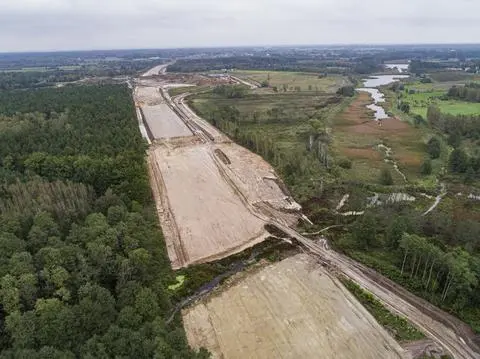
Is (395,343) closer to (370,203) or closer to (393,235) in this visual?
(393,235)

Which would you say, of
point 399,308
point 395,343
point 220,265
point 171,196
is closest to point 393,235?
point 399,308

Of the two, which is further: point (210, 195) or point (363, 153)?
point (363, 153)

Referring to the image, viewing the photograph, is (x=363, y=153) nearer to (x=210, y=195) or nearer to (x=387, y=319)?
(x=210, y=195)

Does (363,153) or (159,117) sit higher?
(363,153)

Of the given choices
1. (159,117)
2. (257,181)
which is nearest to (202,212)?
(257,181)

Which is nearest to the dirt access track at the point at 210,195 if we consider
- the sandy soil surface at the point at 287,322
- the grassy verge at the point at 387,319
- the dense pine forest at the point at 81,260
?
the dense pine forest at the point at 81,260

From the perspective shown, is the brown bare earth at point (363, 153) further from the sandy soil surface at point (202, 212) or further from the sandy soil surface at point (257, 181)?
the sandy soil surface at point (202, 212)

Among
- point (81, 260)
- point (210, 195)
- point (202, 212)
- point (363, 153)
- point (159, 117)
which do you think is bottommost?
point (159, 117)
